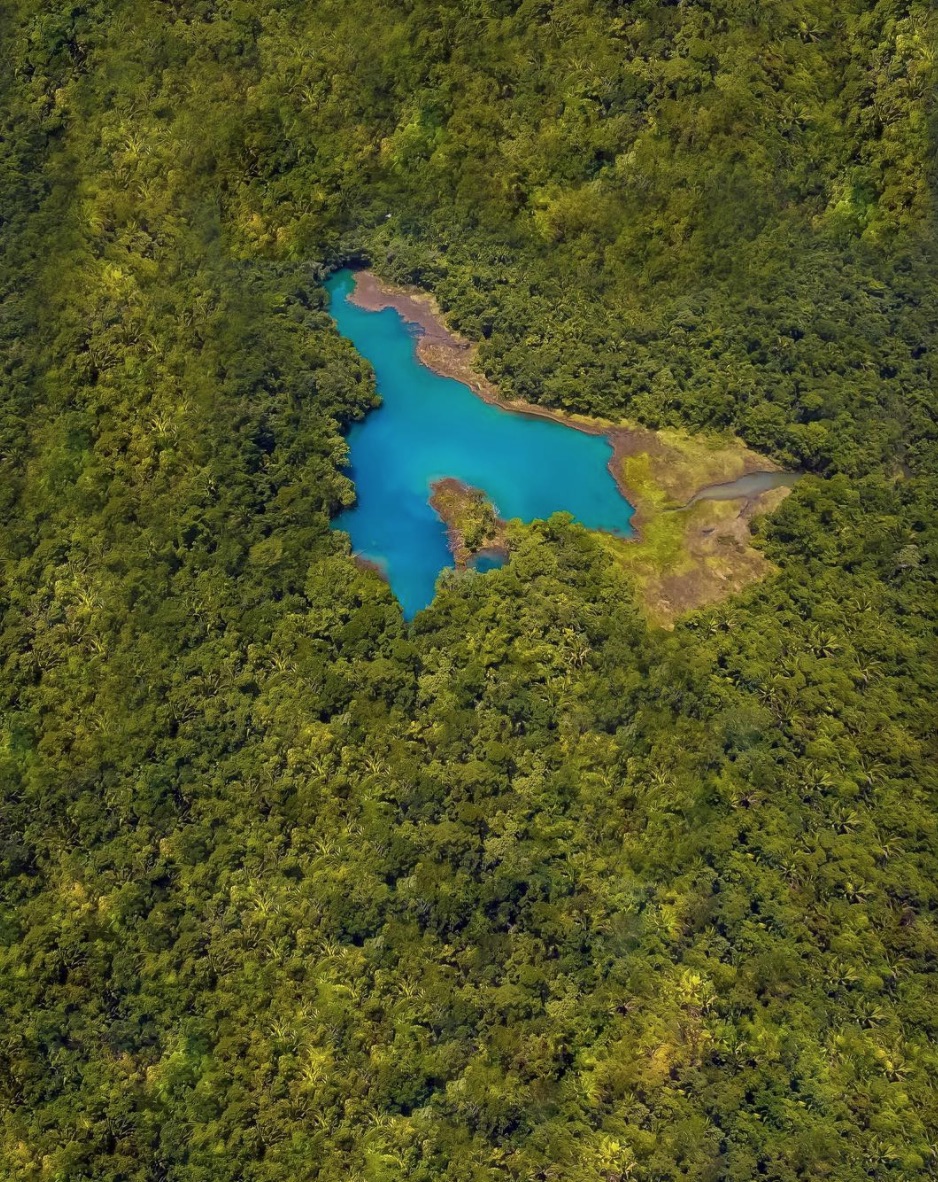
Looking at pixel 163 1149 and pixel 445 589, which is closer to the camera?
pixel 163 1149

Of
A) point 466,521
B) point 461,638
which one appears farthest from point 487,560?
point 461,638

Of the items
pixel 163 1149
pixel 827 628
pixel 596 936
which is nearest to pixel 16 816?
pixel 163 1149

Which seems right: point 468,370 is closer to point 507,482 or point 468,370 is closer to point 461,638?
point 507,482

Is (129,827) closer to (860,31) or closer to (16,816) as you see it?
(16,816)

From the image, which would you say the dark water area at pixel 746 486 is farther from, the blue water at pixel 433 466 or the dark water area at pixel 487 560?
the dark water area at pixel 487 560

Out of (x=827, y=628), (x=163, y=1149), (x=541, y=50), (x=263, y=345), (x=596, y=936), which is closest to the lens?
(x=163, y=1149)

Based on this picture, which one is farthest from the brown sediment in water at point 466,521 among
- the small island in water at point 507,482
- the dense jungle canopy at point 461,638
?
the dense jungle canopy at point 461,638

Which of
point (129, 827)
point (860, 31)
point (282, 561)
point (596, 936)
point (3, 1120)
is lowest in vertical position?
point (596, 936)
